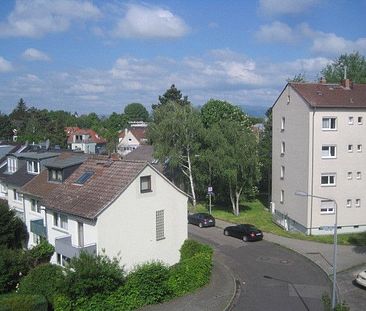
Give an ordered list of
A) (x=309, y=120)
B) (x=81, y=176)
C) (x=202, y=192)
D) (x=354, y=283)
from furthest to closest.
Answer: (x=202, y=192)
(x=309, y=120)
(x=81, y=176)
(x=354, y=283)

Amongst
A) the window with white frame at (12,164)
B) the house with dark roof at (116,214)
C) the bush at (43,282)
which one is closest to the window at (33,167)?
the window with white frame at (12,164)

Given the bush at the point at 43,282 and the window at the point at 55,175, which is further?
the window at the point at 55,175

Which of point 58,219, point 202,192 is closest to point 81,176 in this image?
point 58,219

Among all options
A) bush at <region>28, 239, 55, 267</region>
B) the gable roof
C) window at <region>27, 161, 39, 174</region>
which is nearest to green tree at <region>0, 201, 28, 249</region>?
bush at <region>28, 239, 55, 267</region>

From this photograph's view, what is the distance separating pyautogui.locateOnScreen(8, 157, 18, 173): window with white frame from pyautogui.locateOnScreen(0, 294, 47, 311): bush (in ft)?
74.4

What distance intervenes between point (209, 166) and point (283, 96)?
11.3 m

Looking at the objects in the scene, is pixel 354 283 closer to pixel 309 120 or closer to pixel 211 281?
pixel 211 281

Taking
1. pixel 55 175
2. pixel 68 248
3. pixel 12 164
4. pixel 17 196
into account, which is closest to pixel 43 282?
pixel 68 248

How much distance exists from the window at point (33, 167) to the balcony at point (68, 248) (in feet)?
41.1

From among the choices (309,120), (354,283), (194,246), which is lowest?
(354,283)

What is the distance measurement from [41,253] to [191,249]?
395 inches

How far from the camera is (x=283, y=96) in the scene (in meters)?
43.8

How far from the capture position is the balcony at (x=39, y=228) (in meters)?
32.0

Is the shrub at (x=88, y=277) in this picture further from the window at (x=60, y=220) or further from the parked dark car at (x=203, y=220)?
the parked dark car at (x=203, y=220)
